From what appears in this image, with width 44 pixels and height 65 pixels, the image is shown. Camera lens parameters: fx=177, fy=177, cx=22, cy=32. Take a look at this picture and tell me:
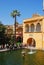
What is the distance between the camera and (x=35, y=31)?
4225cm

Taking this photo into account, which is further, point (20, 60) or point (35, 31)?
point (35, 31)

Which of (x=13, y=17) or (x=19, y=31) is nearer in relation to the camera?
(x=13, y=17)

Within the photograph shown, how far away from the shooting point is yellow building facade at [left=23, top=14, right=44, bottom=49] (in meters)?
40.9

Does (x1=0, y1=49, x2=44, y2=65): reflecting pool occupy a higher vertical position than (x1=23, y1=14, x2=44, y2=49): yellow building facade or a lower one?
lower

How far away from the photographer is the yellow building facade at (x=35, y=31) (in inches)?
1610

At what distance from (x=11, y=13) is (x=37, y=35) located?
13.2 metres

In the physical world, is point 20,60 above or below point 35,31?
below

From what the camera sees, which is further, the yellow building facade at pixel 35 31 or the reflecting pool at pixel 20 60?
the yellow building facade at pixel 35 31

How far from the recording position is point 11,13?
5116cm

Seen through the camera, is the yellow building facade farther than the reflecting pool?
Yes

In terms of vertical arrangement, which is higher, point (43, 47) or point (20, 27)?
point (20, 27)

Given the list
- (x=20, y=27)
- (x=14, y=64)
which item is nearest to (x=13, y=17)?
(x=20, y=27)

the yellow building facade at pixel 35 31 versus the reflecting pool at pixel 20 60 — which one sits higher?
the yellow building facade at pixel 35 31

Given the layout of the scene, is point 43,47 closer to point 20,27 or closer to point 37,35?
point 37,35
